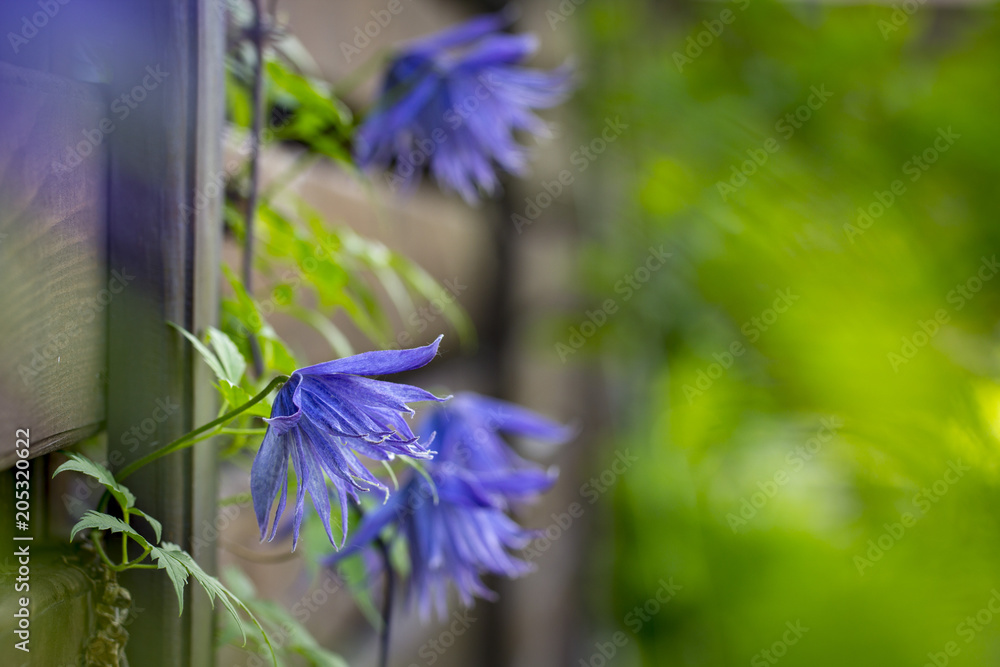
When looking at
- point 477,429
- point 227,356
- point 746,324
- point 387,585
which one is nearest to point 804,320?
point 746,324

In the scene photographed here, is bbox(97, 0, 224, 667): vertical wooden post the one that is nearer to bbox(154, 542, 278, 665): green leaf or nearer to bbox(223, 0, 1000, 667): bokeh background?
bbox(154, 542, 278, 665): green leaf

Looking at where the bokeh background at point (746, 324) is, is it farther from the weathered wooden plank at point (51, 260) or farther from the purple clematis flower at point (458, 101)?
the weathered wooden plank at point (51, 260)

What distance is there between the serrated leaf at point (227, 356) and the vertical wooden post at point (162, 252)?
23 mm

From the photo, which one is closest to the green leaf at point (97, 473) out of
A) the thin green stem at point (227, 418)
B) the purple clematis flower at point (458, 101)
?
the thin green stem at point (227, 418)

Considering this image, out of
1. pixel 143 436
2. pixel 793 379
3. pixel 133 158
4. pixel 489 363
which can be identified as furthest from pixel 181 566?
pixel 793 379

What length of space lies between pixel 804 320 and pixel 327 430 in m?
1.47

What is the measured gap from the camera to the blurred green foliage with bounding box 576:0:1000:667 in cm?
137

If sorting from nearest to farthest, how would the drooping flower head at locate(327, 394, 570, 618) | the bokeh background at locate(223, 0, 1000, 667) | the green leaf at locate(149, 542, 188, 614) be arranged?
the green leaf at locate(149, 542, 188, 614) → the drooping flower head at locate(327, 394, 570, 618) → the bokeh background at locate(223, 0, 1000, 667)

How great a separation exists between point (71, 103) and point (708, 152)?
1.52 m

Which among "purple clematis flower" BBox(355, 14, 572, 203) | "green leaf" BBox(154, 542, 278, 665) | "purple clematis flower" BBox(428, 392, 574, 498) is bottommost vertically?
"green leaf" BBox(154, 542, 278, 665)

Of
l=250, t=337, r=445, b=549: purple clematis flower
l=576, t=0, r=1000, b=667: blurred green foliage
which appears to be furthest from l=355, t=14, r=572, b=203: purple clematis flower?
l=576, t=0, r=1000, b=667: blurred green foliage

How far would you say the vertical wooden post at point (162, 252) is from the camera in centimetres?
36

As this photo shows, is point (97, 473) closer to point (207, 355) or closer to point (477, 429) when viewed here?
point (207, 355)

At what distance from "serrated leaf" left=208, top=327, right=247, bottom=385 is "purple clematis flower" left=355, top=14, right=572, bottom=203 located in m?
0.28
